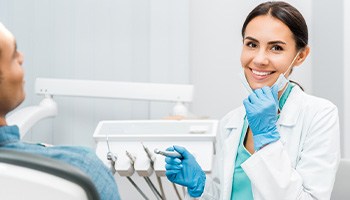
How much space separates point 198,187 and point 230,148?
166mm

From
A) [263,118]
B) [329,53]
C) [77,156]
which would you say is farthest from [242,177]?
[329,53]

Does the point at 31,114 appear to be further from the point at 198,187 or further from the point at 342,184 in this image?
the point at 342,184

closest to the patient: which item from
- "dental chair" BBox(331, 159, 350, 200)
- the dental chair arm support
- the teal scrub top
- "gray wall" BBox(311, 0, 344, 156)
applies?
the teal scrub top

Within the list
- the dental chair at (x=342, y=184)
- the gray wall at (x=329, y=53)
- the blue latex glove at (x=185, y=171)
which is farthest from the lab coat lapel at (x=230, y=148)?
the gray wall at (x=329, y=53)

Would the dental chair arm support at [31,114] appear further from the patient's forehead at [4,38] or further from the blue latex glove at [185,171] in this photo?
the patient's forehead at [4,38]

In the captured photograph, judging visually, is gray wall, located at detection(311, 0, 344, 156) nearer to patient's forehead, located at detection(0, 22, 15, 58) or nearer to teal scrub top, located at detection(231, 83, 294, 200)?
teal scrub top, located at detection(231, 83, 294, 200)

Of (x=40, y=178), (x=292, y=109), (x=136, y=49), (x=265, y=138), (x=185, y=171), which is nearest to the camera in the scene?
(x=40, y=178)

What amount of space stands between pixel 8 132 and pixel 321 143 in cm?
87

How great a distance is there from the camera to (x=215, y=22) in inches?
91.8

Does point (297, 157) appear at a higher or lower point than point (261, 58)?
lower

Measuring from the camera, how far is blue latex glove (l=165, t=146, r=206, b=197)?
1.51 meters

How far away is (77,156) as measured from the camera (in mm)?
709

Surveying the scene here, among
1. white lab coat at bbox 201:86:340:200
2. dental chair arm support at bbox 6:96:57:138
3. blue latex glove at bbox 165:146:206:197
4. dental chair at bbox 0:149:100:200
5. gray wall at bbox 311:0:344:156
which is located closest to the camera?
dental chair at bbox 0:149:100:200

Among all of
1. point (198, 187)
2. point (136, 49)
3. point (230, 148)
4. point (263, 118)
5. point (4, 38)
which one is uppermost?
point (4, 38)
